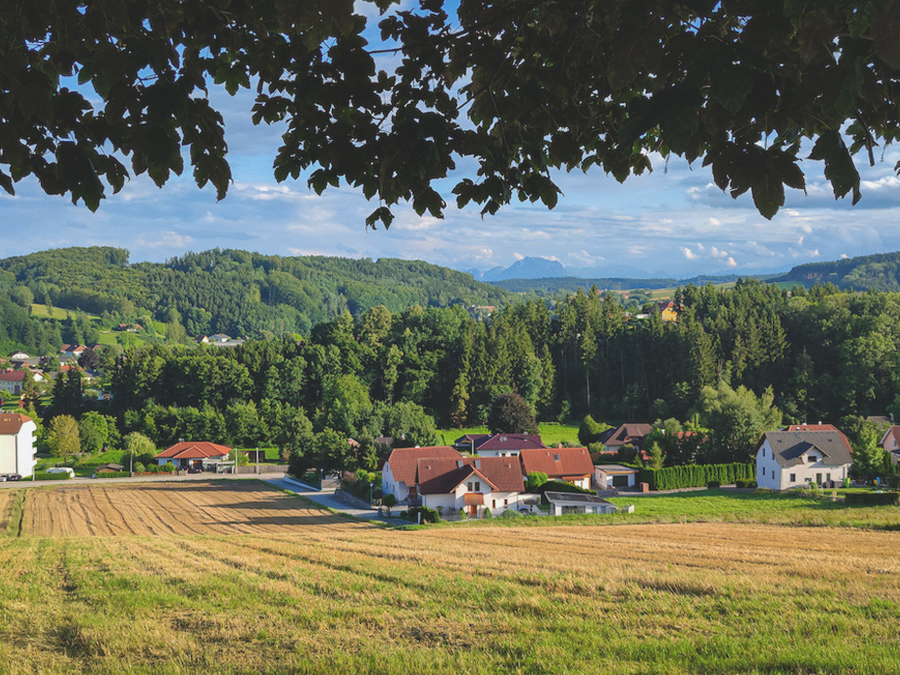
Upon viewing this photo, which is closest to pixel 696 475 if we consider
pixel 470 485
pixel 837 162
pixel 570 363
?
pixel 470 485

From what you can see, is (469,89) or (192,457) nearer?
(469,89)

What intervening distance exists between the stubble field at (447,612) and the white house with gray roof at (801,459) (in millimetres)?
31229

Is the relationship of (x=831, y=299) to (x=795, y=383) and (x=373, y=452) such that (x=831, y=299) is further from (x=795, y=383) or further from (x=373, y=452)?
(x=373, y=452)

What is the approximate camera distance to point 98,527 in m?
33.2

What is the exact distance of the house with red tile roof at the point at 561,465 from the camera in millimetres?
45375

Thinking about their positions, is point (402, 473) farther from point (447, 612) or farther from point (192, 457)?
point (447, 612)

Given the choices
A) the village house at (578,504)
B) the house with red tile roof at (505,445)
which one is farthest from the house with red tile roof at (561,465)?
the house with red tile roof at (505,445)

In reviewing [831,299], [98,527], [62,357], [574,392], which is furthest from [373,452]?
[62,357]

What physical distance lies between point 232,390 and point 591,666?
7533 centimetres

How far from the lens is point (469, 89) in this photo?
4457 millimetres

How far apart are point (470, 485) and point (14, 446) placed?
4259 centimetres

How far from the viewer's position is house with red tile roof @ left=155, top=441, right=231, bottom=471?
63625mm

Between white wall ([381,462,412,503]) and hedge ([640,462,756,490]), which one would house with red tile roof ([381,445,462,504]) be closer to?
white wall ([381,462,412,503])

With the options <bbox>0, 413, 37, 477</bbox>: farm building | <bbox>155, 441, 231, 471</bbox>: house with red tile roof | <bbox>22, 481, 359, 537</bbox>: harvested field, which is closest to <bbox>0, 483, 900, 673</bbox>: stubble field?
<bbox>22, 481, 359, 537</bbox>: harvested field
